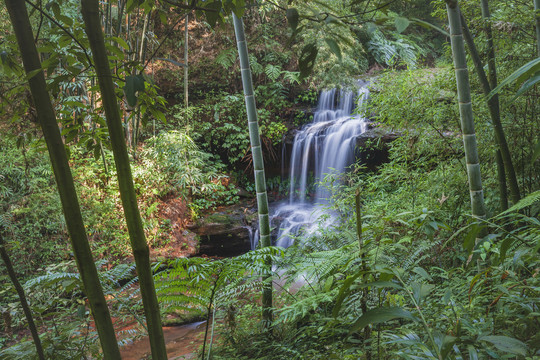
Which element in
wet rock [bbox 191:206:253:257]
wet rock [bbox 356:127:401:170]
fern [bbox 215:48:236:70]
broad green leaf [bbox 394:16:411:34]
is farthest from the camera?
fern [bbox 215:48:236:70]

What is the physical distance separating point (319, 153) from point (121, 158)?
630 cm

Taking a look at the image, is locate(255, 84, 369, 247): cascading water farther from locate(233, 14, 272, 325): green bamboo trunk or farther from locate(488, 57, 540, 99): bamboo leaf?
locate(488, 57, 540, 99): bamboo leaf

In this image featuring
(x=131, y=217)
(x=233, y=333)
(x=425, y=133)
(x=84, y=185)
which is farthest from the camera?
(x=84, y=185)

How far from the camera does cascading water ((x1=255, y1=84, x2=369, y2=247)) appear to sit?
6363 millimetres

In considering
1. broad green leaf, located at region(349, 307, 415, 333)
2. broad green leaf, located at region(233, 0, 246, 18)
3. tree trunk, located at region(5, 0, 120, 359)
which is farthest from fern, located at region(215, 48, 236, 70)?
broad green leaf, located at region(349, 307, 415, 333)

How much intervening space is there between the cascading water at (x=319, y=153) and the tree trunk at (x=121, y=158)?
5350mm

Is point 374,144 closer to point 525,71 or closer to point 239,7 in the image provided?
point 239,7

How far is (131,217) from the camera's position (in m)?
0.73

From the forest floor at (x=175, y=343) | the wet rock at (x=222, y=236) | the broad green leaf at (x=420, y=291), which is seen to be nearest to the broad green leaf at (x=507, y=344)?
the broad green leaf at (x=420, y=291)

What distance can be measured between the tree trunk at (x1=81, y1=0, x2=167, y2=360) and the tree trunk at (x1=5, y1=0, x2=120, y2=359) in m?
0.11

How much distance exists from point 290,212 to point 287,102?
2865 millimetres

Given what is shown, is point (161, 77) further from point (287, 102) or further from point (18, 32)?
point (18, 32)

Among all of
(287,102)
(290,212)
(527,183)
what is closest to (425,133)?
(527,183)

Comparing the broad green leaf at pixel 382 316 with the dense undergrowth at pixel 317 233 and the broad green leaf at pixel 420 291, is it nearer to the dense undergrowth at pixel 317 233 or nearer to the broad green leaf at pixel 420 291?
the dense undergrowth at pixel 317 233
